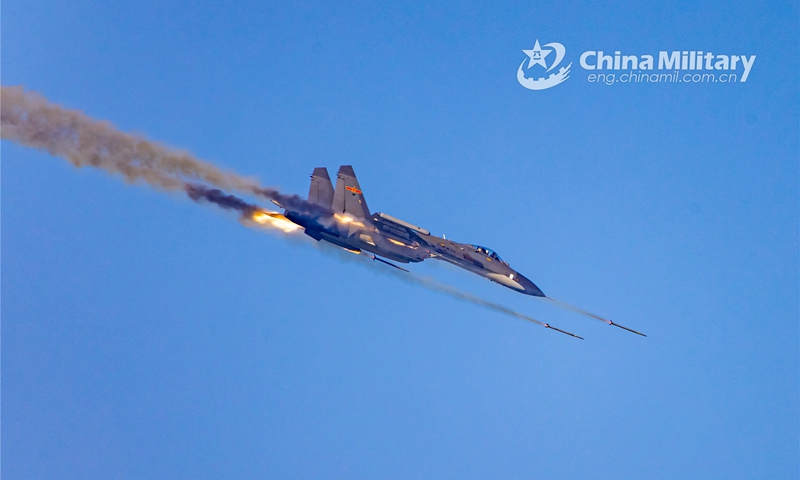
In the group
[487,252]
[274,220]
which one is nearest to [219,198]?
[274,220]

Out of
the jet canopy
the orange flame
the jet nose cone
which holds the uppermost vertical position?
the jet canopy

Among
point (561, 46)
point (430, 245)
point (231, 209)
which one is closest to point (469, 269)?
point (430, 245)

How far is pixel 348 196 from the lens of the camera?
41.4 metres

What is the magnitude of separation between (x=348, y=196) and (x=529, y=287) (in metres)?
11.1

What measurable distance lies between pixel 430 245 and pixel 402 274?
2633mm

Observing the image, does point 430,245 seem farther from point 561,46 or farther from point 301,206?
point 561,46

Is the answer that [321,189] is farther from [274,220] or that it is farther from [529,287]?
[529,287]

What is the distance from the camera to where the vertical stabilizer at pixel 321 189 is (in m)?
41.0

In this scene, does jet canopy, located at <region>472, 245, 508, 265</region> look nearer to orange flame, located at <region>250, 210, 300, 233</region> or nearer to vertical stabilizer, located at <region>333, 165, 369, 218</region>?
vertical stabilizer, located at <region>333, 165, 369, 218</region>

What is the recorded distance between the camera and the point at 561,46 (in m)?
51.9

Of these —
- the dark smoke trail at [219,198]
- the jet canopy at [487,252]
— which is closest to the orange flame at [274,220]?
the dark smoke trail at [219,198]

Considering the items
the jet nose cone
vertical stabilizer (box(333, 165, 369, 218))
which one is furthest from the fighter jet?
the jet nose cone

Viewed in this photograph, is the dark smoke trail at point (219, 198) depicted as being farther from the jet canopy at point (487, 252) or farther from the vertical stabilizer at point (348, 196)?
the jet canopy at point (487, 252)

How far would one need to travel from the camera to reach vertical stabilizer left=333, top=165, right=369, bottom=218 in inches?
1624
